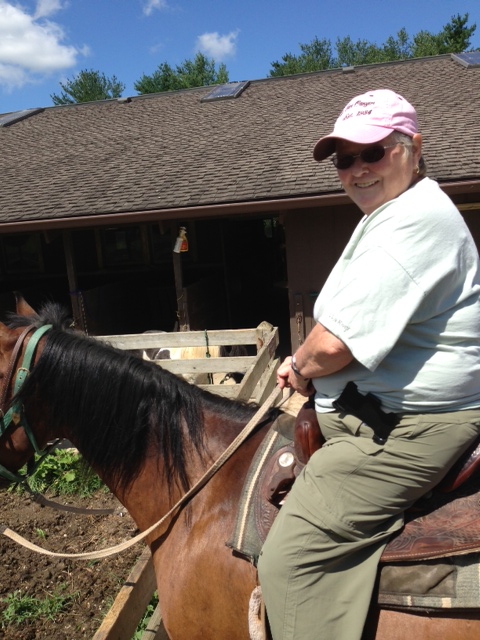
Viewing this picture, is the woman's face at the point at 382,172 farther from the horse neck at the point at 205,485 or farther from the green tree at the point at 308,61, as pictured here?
the green tree at the point at 308,61

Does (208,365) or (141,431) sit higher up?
(141,431)

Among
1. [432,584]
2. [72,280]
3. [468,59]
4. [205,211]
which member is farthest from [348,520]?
[468,59]

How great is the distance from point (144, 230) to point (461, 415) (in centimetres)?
1052

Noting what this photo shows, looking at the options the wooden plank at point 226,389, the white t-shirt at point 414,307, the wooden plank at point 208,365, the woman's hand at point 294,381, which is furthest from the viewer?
the wooden plank at point 208,365

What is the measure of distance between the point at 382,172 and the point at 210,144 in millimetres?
8846

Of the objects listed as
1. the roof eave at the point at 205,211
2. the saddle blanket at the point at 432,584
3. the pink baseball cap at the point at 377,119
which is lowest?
the saddle blanket at the point at 432,584

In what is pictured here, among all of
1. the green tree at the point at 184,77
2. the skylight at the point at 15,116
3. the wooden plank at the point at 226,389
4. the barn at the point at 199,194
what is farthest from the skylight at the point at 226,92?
the green tree at the point at 184,77

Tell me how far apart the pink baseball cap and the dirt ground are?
2473 mm

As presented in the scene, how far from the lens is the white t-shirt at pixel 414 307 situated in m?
1.36

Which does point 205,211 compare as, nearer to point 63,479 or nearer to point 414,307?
point 63,479

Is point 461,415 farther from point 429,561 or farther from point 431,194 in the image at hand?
point 431,194

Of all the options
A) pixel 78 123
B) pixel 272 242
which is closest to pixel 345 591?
pixel 272 242

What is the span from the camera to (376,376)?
151cm

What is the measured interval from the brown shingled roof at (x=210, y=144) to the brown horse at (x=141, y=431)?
17.8 feet
